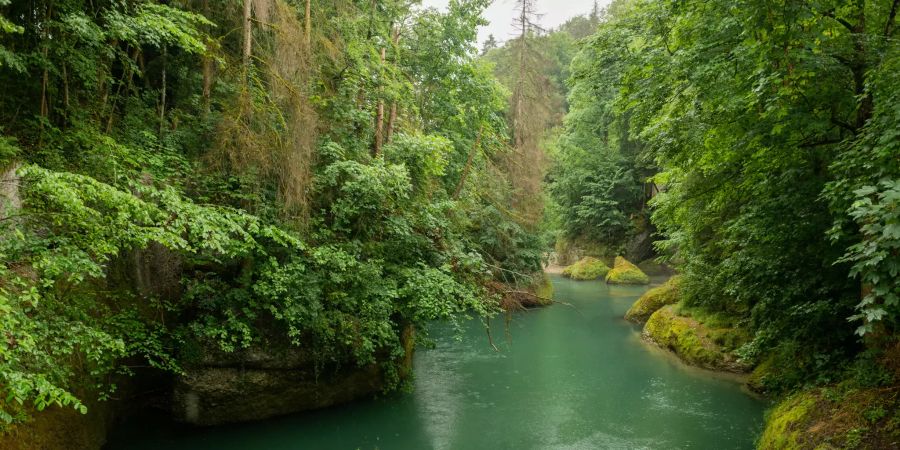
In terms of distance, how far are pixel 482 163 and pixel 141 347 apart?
12.2 m

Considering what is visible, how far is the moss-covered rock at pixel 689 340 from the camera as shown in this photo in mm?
13047

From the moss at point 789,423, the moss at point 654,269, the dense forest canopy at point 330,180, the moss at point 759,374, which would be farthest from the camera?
the moss at point 654,269

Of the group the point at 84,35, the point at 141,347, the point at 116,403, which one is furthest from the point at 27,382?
the point at 116,403

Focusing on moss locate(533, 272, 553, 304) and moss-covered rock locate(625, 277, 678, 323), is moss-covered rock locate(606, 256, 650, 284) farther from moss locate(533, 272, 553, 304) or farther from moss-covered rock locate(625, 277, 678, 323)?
moss-covered rock locate(625, 277, 678, 323)

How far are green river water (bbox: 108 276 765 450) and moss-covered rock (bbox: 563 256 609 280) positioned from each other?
626 inches

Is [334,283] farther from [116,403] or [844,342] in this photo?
[844,342]

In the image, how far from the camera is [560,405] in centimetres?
1132

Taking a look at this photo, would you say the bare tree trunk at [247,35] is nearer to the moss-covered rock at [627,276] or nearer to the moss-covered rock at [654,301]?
the moss-covered rock at [654,301]

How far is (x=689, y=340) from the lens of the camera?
14.1 m

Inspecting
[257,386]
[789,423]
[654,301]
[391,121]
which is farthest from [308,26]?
[654,301]

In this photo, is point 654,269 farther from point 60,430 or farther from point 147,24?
point 60,430

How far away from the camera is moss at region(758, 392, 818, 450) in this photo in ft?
23.1

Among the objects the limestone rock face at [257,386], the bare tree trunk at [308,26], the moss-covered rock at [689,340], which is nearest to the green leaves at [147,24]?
the bare tree trunk at [308,26]

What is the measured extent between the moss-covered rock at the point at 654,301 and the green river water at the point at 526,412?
3182 millimetres
